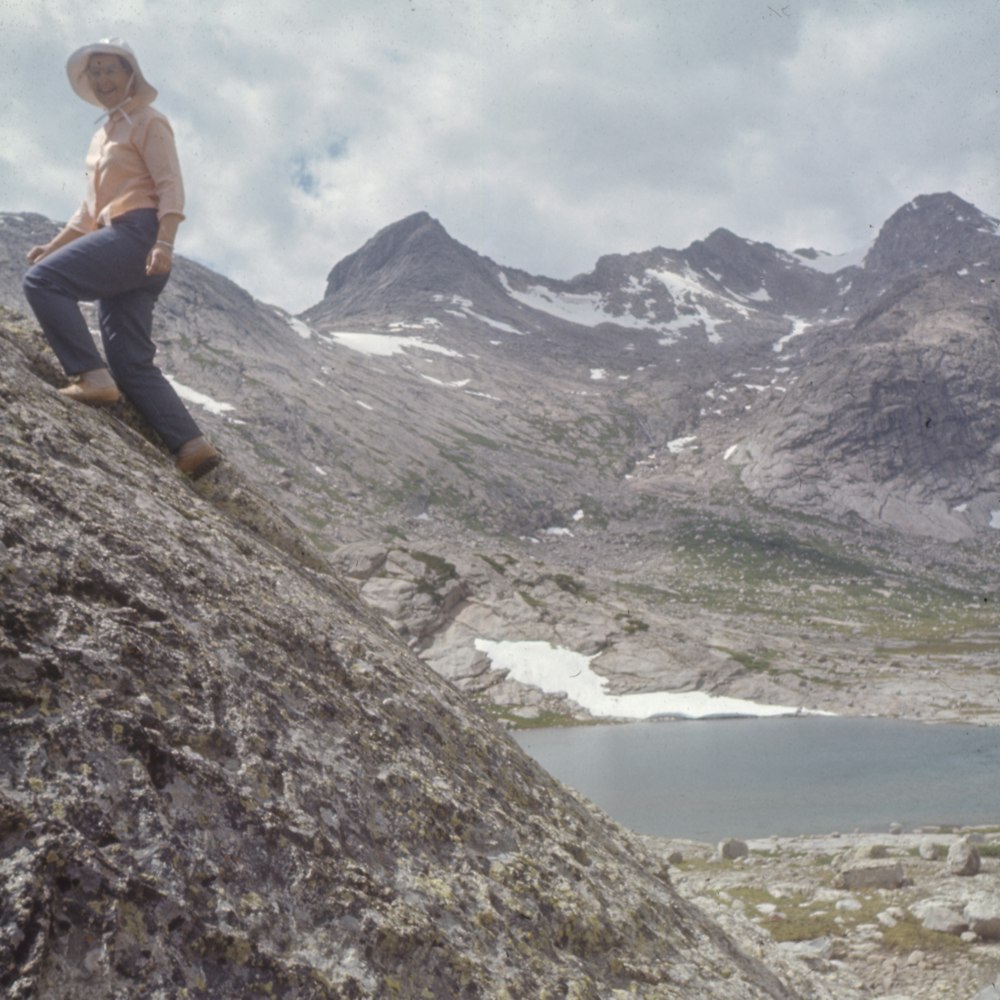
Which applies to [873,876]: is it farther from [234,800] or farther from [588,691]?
[588,691]

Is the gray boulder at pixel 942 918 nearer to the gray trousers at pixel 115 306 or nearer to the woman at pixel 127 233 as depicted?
the woman at pixel 127 233

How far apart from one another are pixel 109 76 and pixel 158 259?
164 centimetres

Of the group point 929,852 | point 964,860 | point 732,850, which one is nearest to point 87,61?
point 964,860

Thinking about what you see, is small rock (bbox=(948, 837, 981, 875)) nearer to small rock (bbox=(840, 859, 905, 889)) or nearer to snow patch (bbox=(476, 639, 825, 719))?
small rock (bbox=(840, 859, 905, 889))

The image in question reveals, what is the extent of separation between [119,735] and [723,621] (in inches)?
6224

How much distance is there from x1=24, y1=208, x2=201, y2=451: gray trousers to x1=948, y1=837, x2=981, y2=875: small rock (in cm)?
2348

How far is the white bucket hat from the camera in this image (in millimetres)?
6355

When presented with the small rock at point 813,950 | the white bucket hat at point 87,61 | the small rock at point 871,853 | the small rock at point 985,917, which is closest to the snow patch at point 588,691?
the small rock at point 871,853

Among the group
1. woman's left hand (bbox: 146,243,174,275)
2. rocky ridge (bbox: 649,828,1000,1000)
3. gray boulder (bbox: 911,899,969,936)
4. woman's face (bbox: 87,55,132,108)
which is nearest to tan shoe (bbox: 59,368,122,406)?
→ woman's left hand (bbox: 146,243,174,275)

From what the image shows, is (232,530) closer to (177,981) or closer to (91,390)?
(91,390)

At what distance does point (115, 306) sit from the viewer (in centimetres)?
Result: 650

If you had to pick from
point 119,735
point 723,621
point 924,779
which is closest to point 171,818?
point 119,735

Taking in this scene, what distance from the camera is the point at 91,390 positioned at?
587cm

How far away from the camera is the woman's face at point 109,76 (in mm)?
6344
